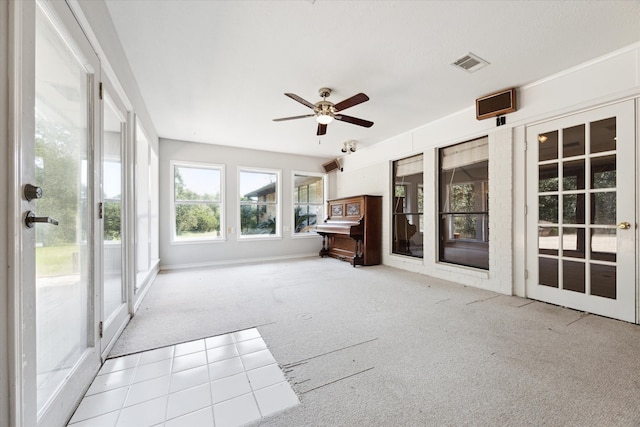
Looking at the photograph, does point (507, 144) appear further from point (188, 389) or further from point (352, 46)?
point (188, 389)

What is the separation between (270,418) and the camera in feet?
4.35

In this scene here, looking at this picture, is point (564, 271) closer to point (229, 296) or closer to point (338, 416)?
point (338, 416)

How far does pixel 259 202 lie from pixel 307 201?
1.29 metres

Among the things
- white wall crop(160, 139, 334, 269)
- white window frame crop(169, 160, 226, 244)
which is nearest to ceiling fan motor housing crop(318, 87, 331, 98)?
white wall crop(160, 139, 334, 269)

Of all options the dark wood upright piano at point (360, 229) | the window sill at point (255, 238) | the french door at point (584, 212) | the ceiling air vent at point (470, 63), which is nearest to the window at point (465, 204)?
the french door at point (584, 212)

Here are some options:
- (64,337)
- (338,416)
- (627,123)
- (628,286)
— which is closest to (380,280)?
(628,286)

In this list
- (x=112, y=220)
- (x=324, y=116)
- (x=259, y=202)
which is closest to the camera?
(x=112, y=220)

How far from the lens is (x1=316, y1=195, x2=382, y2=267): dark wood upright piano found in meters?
5.22

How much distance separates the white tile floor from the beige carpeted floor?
0.42ft

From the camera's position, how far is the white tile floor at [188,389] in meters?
1.34

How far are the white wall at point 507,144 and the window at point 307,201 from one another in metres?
2.30

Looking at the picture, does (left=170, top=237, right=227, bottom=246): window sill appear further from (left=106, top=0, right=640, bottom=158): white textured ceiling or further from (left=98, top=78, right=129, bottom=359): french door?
(left=98, top=78, right=129, bottom=359): french door

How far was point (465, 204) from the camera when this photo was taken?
4.02 meters

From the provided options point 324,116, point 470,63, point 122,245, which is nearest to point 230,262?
point 122,245
